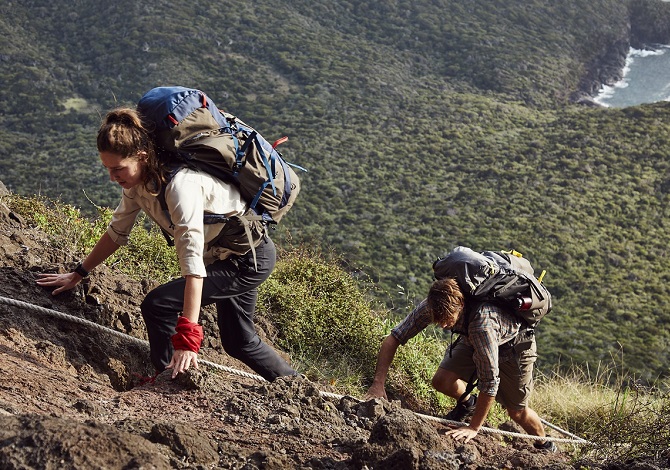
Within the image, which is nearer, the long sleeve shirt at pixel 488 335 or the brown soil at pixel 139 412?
the brown soil at pixel 139 412

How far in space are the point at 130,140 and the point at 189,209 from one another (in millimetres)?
409

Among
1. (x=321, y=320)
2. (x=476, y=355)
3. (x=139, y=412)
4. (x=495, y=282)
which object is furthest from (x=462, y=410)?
(x=139, y=412)

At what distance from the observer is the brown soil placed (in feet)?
8.82

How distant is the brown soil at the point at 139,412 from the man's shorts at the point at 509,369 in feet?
1.07

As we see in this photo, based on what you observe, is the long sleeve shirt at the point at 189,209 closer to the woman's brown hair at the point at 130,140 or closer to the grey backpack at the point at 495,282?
the woman's brown hair at the point at 130,140

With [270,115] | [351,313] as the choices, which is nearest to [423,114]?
[270,115]

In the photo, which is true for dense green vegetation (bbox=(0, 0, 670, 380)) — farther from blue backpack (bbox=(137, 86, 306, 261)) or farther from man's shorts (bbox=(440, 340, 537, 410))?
blue backpack (bbox=(137, 86, 306, 261))

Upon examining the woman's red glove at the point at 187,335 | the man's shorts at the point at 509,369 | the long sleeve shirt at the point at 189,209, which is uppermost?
the long sleeve shirt at the point at 189,209

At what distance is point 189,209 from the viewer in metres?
3.45

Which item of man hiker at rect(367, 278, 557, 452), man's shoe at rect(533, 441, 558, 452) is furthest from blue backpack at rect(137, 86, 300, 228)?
man's shoe at rect(533, 441, 558, 452)

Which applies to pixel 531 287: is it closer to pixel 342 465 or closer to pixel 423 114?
pixel 342 465

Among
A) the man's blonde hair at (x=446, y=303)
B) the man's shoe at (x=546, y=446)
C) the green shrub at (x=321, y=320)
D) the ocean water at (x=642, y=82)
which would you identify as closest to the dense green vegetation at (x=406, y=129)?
the ocean water at (x=642, y=82)

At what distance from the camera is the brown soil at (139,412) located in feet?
8.82

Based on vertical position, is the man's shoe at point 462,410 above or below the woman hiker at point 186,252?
below
